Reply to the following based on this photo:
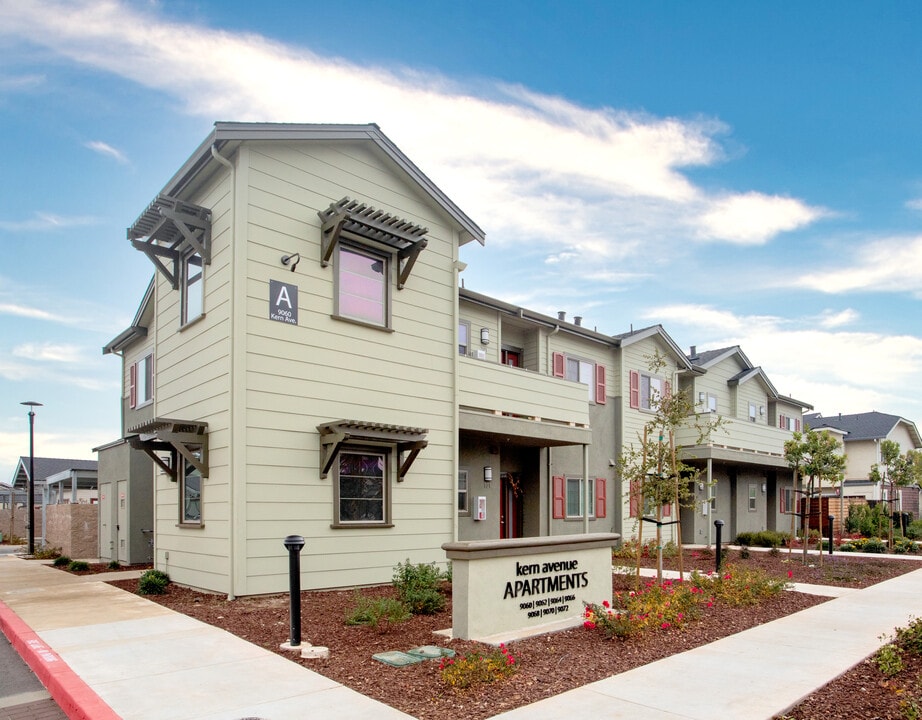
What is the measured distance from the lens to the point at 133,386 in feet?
65.4

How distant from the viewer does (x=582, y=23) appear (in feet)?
Result: 40.8

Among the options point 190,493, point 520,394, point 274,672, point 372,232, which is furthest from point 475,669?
point 520,394

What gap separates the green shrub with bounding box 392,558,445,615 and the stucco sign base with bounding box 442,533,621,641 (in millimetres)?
1708

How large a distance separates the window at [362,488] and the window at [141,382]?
7.94 meters

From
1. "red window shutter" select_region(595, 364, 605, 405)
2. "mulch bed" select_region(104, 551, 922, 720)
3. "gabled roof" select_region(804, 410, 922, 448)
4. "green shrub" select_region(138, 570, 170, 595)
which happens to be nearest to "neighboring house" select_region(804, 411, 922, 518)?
"gabled roof" select_region(804, 410, 922, 448)

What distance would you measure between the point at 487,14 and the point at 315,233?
443cm

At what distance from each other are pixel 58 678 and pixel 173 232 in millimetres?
8285

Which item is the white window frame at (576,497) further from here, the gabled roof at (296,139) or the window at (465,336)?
the gabled roof at (296,139)

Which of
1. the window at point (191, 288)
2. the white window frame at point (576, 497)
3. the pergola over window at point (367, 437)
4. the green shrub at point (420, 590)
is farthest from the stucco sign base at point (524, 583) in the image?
the white window frame at point (576, 497)

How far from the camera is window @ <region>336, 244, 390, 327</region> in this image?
13.1 metres

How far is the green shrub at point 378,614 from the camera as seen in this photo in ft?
29.7

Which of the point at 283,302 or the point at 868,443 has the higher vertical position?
the point at 283,302

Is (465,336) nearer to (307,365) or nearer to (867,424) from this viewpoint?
(307,365)

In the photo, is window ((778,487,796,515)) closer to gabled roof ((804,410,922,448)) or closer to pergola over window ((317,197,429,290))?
gabled roof ((804,410,922,448))
